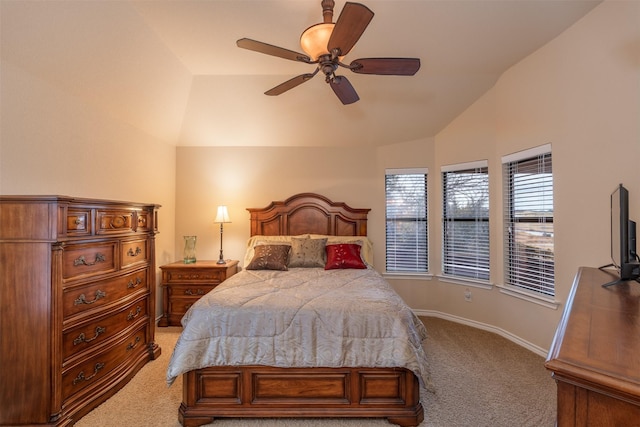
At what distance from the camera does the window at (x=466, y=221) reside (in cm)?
365

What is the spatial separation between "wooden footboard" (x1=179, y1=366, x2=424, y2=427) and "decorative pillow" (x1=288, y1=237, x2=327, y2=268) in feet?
5.28

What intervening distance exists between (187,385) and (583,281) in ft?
8.24

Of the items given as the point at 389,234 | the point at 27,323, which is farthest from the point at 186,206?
the point at 389,234

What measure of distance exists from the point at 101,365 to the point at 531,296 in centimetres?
392

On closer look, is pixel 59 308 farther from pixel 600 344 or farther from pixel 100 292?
pixel 600 344

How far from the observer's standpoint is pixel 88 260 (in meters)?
2.13

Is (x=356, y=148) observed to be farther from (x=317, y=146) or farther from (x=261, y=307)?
(x=261, y=307)

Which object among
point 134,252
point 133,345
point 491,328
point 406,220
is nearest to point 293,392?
point 133,345

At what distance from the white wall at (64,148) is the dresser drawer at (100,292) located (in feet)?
2.77

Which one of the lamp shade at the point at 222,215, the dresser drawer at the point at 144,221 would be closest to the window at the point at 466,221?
the lamp shade at the point at 222,215

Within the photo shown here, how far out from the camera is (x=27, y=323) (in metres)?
1.79

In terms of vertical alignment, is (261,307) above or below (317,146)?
below

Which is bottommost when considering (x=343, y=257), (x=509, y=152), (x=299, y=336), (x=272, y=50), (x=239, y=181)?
(x=299, y=336)

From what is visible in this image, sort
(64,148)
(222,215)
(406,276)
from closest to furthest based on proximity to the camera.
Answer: (64,148) < (222,215) < (406,276)
